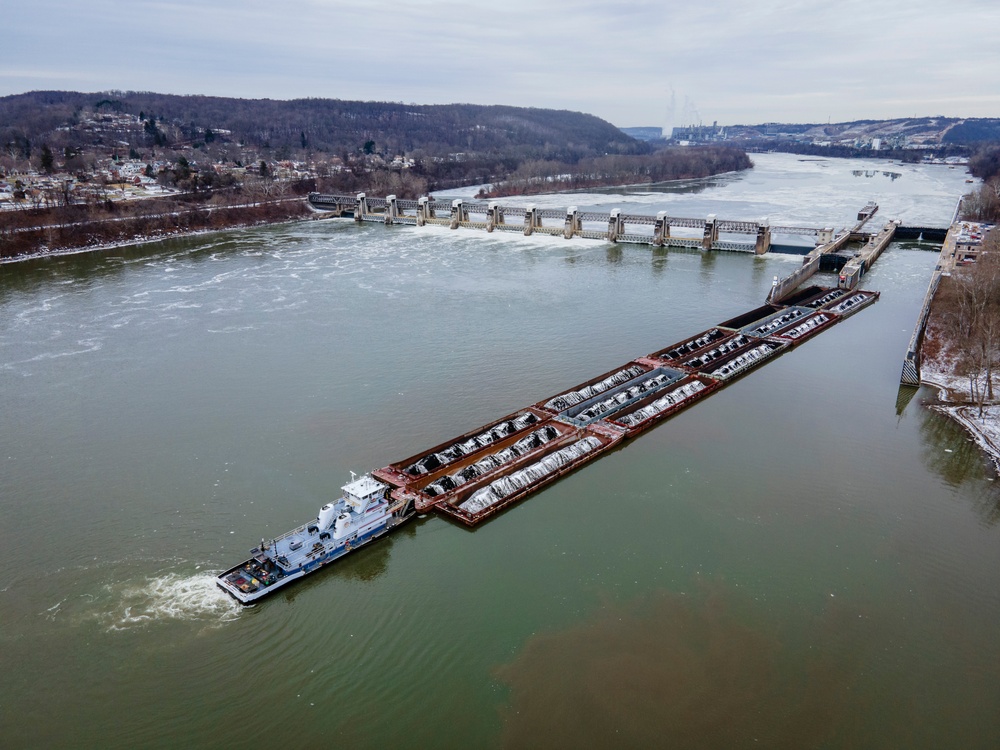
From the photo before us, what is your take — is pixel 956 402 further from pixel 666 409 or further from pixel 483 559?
pixel 483 559

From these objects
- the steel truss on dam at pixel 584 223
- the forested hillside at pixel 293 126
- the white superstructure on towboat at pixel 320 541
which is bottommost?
the white superstructure on towboat at pixel 320 541

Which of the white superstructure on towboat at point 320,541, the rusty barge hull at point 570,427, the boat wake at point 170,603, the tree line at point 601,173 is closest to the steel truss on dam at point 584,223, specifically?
the tree line at point 601,173

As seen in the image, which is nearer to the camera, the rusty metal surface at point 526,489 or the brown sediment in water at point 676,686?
the brown sediment in water at point 676,686

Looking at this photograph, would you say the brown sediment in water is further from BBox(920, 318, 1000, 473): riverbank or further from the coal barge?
BBox(920, 318, 1000, 473): riverbank

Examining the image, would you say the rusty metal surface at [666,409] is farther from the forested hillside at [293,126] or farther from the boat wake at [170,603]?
the forested hillside at [293,126]

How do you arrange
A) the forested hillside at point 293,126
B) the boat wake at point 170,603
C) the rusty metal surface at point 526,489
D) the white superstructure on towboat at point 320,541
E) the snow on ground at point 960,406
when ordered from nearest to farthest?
the boat wake at point 170,603 → the white superstructure on towboat at point 320,541 → the rusty metal surface at point 526,489 → the snow on ground at point 960,406 → the forested hillside at point 293,126

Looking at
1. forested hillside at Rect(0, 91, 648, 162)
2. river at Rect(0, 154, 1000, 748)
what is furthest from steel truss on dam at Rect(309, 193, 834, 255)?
forested hillside at Rect(0, 91, 648, 162)

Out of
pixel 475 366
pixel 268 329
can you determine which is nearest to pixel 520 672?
pixel 475 366

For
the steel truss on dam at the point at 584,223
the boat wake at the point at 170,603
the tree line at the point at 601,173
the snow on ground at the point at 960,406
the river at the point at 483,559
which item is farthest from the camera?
the tree line at the point at 601,173
